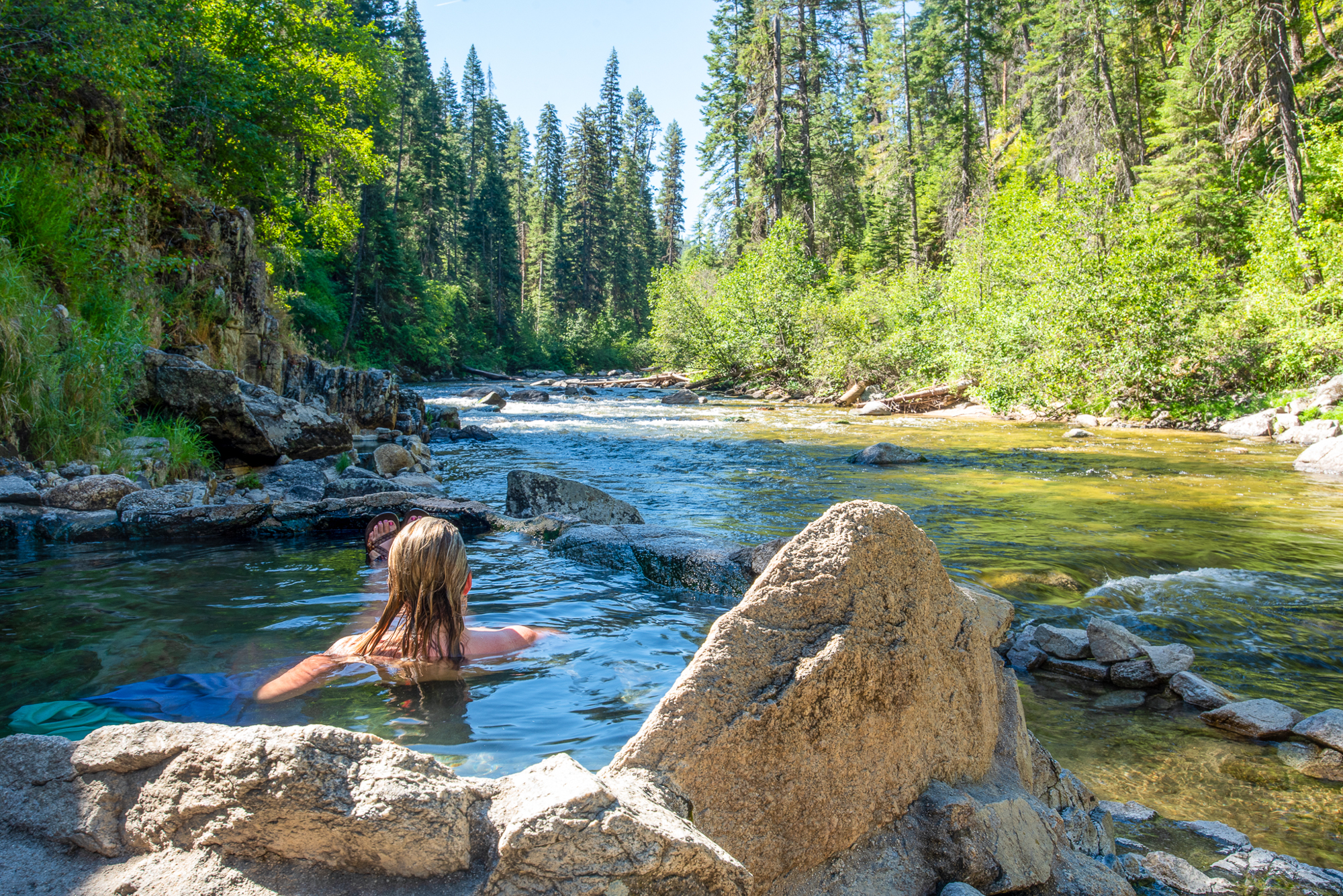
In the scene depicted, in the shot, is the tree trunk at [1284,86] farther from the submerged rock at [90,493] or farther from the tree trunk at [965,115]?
the submerged rock at [90,493]

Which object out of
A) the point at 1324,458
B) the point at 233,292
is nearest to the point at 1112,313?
the point at 1324,458

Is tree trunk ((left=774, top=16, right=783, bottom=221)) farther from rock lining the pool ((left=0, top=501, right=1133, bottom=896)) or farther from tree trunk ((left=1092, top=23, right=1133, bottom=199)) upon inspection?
rock lining the pool ((left=0, top=501, right=1133, bottom=896))

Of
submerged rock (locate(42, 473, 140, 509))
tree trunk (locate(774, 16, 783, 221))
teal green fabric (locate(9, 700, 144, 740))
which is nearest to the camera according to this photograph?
teal green fabric (locate(9, 700, 144, 740))

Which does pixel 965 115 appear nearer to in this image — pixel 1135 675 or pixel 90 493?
pixel 1135 675

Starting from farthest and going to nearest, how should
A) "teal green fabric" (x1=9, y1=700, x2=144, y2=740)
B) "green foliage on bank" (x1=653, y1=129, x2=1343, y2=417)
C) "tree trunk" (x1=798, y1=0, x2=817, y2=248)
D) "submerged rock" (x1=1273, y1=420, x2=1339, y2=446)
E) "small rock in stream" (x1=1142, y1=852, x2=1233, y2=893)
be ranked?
"tree trunk" (x1=798, y1=0, x2=817, y2=248)
"green foliage on bank" (x1=653, y1=129, x2=1343, y2=417)
"submerged rock" (x1=1273, y1=420, x2=1339, y2=446)
"teal green fabric" (x1=9, y1=700, x2=144, y2=740)
"small rock in stream" (x1=1142, y1=852, x2=1233, y2=893)

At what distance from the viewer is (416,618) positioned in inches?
141

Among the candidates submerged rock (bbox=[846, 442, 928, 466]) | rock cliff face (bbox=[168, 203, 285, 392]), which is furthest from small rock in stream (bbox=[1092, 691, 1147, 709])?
rock cliff face (bbox=[168, 203, 285, 392])

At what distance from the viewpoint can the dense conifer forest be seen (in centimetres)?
922

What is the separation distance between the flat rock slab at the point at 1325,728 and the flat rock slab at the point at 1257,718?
6 cm

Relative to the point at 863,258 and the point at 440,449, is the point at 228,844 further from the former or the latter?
the point at 863,258

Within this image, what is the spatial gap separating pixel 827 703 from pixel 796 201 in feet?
133

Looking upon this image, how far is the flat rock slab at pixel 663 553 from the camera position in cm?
596

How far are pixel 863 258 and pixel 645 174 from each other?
35747mm

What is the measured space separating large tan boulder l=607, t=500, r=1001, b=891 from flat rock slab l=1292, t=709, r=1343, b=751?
7.76 ft
